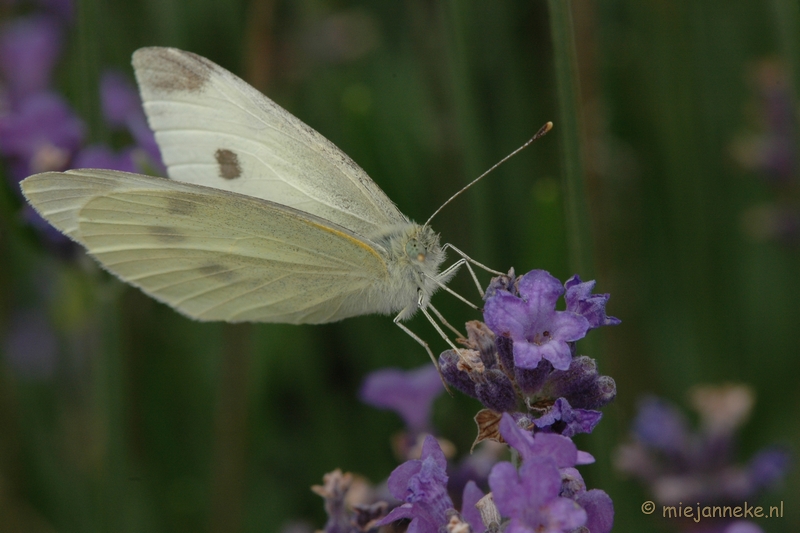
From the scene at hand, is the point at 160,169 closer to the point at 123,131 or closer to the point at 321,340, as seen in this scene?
the point at 123,131

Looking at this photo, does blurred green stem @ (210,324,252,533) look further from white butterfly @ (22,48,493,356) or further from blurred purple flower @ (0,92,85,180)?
blurred purple flower @ (0,92,85,180)

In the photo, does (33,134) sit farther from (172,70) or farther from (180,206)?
(180,206)

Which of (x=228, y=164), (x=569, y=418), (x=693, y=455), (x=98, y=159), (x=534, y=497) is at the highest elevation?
(x=228, y=164)

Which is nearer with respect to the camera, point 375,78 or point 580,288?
point 580,288

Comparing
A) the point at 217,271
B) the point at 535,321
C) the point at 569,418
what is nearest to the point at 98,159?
the point at 217,271

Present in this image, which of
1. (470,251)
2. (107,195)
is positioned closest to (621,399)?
(470,251)

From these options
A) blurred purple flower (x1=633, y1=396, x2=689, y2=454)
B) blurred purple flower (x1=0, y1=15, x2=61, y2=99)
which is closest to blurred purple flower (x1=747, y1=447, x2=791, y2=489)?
blurred purple flower (x1=633, y1=396, x2=689, y2=454)
